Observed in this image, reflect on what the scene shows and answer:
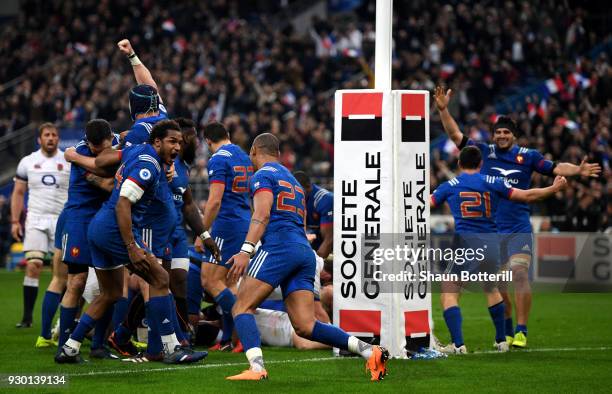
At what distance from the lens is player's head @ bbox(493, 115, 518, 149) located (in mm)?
12664

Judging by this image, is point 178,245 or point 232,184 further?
point 232,184

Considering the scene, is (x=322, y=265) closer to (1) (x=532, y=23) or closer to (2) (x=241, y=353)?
(2) (x=241, y=353)

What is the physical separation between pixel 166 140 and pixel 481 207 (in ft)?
12.8

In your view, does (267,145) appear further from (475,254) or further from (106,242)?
(475,254)

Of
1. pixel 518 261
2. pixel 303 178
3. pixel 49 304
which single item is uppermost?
pixel 303 178

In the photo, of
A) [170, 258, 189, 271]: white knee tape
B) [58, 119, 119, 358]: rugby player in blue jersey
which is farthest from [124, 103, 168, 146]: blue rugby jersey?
[170, 258, 189, 271]: white knee tape

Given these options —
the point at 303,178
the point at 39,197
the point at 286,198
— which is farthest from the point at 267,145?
the point at 39,197

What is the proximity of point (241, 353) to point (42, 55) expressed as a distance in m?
26.5

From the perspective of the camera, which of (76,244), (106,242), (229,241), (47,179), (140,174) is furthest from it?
(47,179)

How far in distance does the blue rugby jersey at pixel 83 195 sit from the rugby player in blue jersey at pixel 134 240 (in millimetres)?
724

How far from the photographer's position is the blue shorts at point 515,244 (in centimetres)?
1223

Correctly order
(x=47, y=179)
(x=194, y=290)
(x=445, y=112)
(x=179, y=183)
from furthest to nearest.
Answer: (x=47, y=179) < (x=194, y=290) < (x=445, y=112) < (x=179, y=183)

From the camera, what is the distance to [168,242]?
10.9 meters

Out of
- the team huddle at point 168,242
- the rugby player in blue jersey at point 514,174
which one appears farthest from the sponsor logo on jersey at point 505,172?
the team huddle at point 168,242
